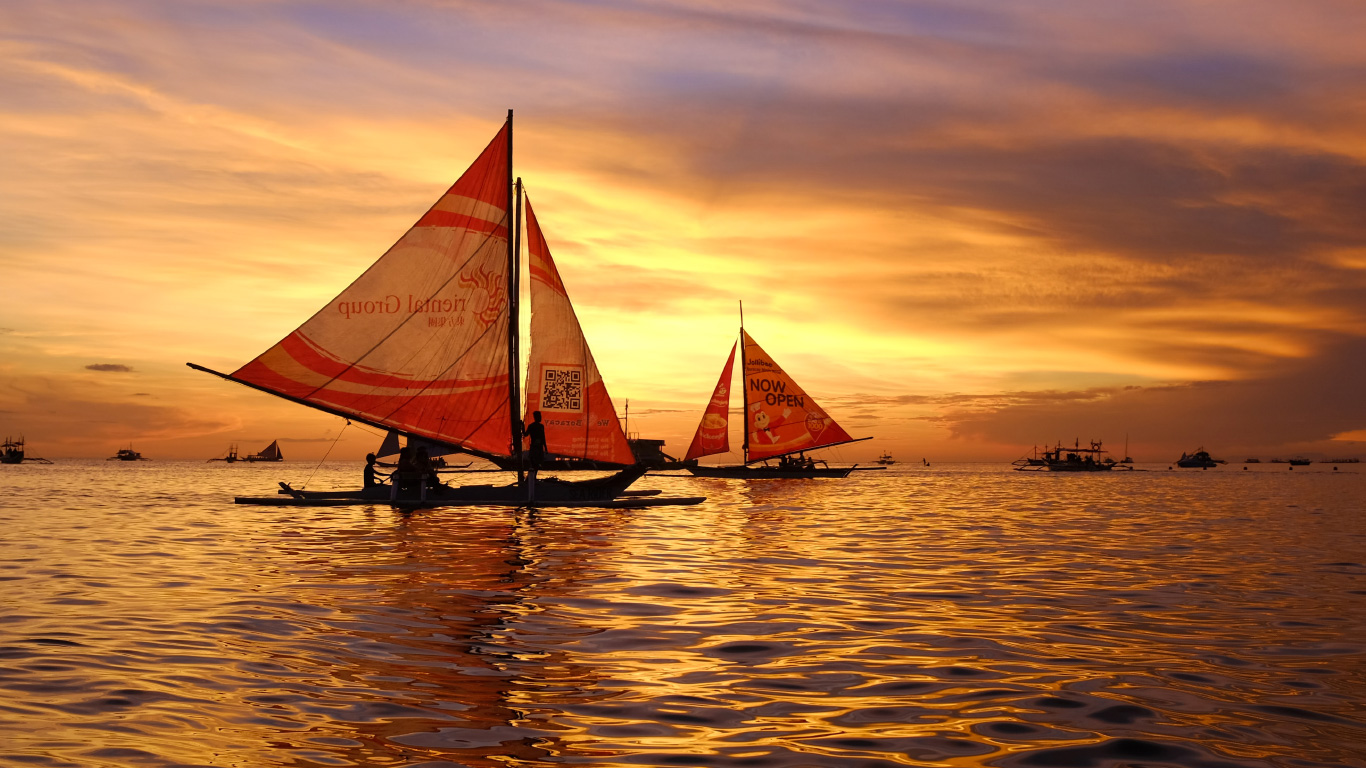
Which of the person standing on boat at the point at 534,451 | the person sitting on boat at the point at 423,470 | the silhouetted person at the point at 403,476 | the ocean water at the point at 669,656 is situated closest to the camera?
the ocean water at the point at 669,656

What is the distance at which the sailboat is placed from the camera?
78.9 metres

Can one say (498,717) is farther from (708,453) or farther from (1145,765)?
(708,453)

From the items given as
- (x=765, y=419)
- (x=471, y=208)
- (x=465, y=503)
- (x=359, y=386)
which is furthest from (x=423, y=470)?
(x=765, y=419)

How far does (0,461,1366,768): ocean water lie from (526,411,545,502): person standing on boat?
9.88 metres

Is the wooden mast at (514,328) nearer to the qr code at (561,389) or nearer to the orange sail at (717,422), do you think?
the qr code at (561,389)

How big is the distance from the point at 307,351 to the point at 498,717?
28.0m

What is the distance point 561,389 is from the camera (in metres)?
36.3

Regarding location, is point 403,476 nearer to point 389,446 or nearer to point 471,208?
point 389,446

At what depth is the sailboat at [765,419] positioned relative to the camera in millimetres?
78875

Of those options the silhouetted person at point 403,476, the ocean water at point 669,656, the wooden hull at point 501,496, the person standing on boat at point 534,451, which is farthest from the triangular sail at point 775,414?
the ocean water at point 669,656

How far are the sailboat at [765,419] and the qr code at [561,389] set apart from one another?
43032 mm

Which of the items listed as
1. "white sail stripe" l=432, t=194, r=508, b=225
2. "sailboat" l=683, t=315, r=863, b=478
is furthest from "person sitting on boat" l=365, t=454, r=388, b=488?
"sailboat" l=683, t=315, r=863, b=478

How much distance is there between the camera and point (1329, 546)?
90.4 feet

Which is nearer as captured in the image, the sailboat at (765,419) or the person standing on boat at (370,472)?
the person standing on boat at (370,472)
